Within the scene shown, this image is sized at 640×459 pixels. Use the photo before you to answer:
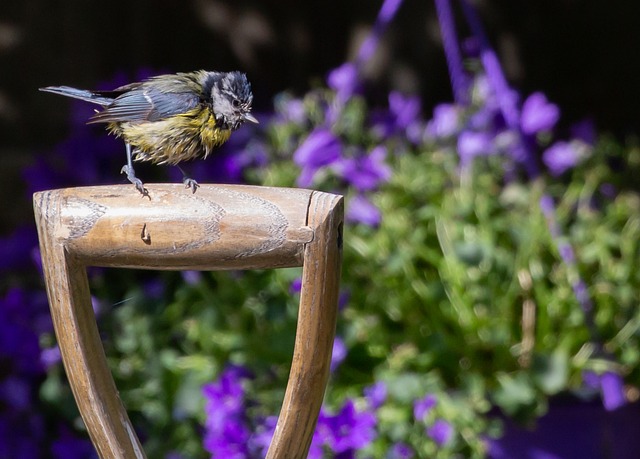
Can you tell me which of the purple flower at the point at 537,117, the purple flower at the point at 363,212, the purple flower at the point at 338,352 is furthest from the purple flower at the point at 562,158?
the purple flower at the point at 338,352

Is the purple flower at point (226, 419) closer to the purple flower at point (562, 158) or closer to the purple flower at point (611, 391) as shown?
the purple flower at point (611, 391)

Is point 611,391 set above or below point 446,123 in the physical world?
below

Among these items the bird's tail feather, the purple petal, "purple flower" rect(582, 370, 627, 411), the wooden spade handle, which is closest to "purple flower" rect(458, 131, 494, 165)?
the purple petal

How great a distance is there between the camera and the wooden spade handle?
714mm

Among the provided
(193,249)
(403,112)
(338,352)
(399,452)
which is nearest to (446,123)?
(403,112)

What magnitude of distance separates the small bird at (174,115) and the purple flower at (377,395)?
0.80 m

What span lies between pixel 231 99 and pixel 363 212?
1088mm

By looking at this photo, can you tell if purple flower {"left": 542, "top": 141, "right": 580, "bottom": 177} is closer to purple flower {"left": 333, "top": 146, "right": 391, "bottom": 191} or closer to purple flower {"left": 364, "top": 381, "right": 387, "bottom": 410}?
purple flower {"left": 333, "top": 146, "right": 391, "bottom": 191}

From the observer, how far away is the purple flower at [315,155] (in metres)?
1.88

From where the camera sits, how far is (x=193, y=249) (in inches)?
28.1

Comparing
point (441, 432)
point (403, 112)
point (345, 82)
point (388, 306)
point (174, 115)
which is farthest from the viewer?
point (403, 112)

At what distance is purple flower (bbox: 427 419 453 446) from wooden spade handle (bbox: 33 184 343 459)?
2.64 ft

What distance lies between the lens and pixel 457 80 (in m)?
2.14

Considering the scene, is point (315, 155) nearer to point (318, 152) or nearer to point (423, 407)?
point (318, 152)
